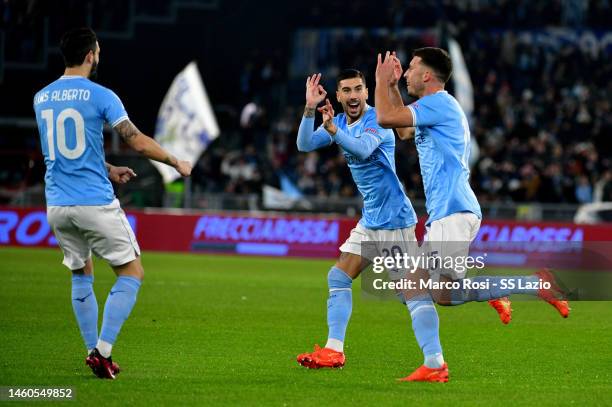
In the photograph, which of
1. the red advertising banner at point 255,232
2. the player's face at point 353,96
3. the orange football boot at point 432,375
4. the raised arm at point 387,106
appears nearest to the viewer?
the raised arm at point 387,106

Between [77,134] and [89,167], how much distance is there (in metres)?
0.25

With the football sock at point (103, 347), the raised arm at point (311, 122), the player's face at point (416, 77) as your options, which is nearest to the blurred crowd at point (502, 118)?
the raised arm at point (311, 122)

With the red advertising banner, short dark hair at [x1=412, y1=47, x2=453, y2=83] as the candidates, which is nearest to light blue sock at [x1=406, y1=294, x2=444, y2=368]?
short dark hair at [x1=412, y1=47, x2=453, y2=83]

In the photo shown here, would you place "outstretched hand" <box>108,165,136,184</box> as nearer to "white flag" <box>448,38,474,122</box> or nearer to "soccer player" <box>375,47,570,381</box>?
"soccer player" <box>375,47,570,381</box>

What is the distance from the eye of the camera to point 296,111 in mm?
35469

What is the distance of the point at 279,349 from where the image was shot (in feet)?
36.0

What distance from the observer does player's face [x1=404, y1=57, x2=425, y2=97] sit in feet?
28.9

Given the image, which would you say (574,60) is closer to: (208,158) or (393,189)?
(208,158)

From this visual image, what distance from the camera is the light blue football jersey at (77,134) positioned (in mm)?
8484

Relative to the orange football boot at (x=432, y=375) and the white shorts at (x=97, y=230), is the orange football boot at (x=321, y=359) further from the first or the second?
the white shorts at (x=97, y=230)

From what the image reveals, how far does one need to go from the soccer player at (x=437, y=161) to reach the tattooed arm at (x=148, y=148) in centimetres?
143

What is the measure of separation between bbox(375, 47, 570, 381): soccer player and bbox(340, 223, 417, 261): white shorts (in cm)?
90

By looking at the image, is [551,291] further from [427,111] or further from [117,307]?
[117,307]

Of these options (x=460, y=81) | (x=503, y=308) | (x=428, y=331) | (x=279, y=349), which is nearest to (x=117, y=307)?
(x=428, y=331)
